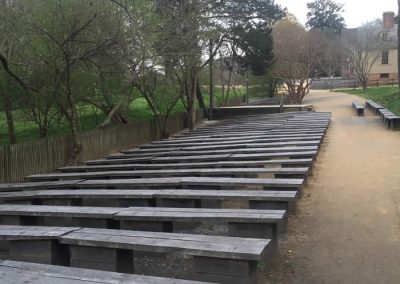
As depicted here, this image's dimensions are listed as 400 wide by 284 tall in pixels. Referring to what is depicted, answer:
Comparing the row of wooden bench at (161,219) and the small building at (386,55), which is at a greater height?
the small building at (386,55)

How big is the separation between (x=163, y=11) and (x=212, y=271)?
502 inches

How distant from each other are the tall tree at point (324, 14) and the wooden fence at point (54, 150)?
67.1 meters

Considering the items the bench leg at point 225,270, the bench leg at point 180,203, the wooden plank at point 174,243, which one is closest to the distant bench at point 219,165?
the bench leg at point 180,203

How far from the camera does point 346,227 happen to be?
6090mm

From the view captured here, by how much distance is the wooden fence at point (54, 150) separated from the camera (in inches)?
445

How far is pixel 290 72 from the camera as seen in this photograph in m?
38.7

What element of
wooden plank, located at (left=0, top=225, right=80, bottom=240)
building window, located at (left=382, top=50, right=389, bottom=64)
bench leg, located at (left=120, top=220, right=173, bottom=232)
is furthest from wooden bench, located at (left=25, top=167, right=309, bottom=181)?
building window, located at (left=382, top=50, right=389, bottom=64)

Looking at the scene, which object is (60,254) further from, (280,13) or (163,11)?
(280,13)

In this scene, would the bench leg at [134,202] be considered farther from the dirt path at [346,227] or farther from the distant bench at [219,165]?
the distant bench at [219,165]

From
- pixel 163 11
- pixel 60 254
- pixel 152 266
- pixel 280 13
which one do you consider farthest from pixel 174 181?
pixel 280 13

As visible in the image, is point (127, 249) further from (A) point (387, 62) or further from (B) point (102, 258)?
(A) point (387, 62)

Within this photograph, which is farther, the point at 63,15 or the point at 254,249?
the point at 63,15

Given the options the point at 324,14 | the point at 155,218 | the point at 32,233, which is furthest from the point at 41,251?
the point at 324,14

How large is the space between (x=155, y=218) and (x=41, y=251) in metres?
1.12
